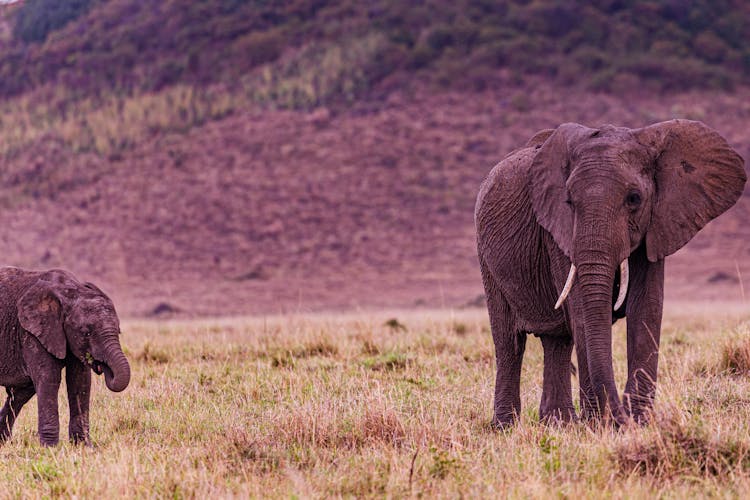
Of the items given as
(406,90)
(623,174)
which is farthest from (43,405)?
(406,90)

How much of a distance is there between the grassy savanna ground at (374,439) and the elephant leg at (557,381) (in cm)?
30

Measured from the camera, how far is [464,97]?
128 feet

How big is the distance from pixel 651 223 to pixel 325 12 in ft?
130

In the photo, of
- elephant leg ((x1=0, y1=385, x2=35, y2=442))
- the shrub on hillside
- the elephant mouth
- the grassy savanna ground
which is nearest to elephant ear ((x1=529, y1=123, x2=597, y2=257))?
the grassy savanna ground

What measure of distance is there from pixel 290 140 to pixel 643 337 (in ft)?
103

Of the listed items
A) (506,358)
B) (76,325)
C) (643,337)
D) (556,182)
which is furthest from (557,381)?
(76,325)

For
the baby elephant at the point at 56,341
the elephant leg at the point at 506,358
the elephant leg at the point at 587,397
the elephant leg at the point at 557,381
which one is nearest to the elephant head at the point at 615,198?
the elephant leg at the point at 587,397

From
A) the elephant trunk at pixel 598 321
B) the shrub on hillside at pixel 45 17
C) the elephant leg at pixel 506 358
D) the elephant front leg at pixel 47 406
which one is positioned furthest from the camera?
the shrub on hillside at pixel 45 17

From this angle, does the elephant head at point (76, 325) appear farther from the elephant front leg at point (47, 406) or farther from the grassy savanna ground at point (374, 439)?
the grassy savanna ground at point (374, 439)

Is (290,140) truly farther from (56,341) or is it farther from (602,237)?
(602,237)

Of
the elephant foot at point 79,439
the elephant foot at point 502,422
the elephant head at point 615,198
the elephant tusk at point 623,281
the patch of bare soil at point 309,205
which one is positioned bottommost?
the patch of bare soil at point 309,205

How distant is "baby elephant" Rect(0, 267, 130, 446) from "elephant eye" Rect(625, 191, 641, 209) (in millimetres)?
3435

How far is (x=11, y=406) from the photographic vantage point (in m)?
7.68

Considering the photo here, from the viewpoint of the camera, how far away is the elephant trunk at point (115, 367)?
6895 millimetres
